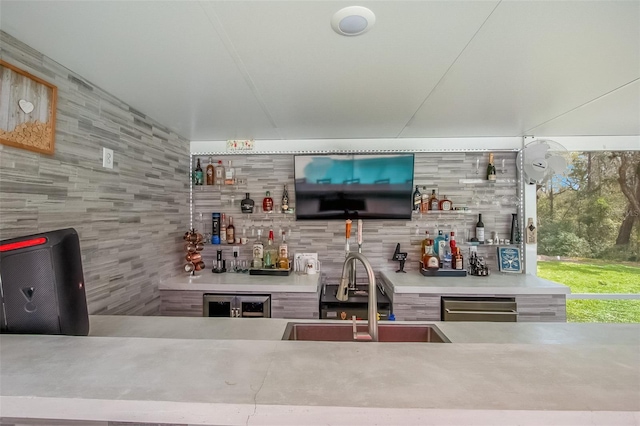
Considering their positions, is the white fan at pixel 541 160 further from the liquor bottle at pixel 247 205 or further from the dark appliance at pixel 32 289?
the dark appliance at pixel 32 289

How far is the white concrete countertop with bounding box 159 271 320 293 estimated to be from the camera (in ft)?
7.32

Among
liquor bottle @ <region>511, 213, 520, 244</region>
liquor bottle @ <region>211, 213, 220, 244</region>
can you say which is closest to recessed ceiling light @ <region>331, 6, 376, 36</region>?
liquor bottle @ <region>211, 213, 220, 244</region>

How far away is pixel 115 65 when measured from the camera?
1409 mm

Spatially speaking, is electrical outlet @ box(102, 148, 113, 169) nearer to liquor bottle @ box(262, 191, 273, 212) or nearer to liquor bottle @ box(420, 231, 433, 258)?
liquor bottle @ box(262, 191, 273, 212)

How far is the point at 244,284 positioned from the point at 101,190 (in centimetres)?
118

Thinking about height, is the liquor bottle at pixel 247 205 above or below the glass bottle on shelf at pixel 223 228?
above

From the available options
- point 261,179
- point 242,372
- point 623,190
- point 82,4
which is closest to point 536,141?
point 623,190

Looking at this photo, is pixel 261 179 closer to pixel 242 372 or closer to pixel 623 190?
pixel 242 372

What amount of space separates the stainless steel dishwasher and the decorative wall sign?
8.89 ft

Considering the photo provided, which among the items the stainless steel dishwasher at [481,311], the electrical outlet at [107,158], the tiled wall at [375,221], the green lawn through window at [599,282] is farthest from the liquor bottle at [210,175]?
the green lawn through window at [599,282]

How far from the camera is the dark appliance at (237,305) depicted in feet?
7.27

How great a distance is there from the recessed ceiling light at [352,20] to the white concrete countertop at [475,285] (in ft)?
5.97

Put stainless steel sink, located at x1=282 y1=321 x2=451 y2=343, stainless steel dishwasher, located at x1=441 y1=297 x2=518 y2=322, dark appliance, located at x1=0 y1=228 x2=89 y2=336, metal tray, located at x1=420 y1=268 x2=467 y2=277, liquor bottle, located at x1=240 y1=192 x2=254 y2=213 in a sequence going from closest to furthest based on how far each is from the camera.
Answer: dark appliance, located at x1=0 y1=228 x2=89 y2=336 < stainless steel sink, located at x1=282 y1=321 x2=451 y2=343 < stainless steel dishwasher, located at x1=441 y1=297 x2=518 y2=322 < metal tray, located at x1=420 y1=268 x2=467 y2=277 < liquor bottle, located at x1=240 y1=192 x2=254 y2=213

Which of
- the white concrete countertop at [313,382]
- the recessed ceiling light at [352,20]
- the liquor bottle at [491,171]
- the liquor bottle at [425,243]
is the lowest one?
the white concrete countertop at [313,382]
